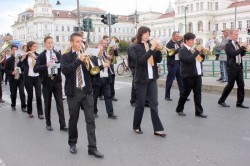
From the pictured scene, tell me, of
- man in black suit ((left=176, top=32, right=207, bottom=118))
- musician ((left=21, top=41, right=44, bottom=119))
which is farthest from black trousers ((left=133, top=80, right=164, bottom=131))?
musician ((left=21, top=41, right=44, bottom=119))

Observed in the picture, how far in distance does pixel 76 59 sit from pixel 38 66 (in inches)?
92.8

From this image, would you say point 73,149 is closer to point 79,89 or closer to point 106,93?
point 79,89

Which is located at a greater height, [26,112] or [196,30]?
[196,30]

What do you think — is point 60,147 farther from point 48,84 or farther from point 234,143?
point 234,143

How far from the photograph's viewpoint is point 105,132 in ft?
22.9

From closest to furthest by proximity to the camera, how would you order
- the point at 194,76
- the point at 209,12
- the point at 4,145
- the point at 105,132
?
the point at 4,145 → the point at 105,132 → the point at 194,76 → the point at 209,12

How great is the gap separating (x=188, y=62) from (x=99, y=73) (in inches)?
82.1

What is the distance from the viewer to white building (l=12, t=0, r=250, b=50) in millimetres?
98788

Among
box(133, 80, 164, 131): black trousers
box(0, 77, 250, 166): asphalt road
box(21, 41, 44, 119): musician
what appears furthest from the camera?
box(21, 41, 44, 119): musician

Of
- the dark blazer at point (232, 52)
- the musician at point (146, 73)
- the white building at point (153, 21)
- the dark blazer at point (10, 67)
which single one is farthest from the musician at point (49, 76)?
the white building at point (153, 21)

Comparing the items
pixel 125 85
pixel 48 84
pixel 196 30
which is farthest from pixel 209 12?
pixel 48 84

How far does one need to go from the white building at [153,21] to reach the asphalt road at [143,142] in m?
78.6

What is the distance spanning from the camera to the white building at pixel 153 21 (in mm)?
98788

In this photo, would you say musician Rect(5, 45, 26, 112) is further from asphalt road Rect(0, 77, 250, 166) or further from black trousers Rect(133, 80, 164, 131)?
black trousers Rect(133, 80, 164, 131)
